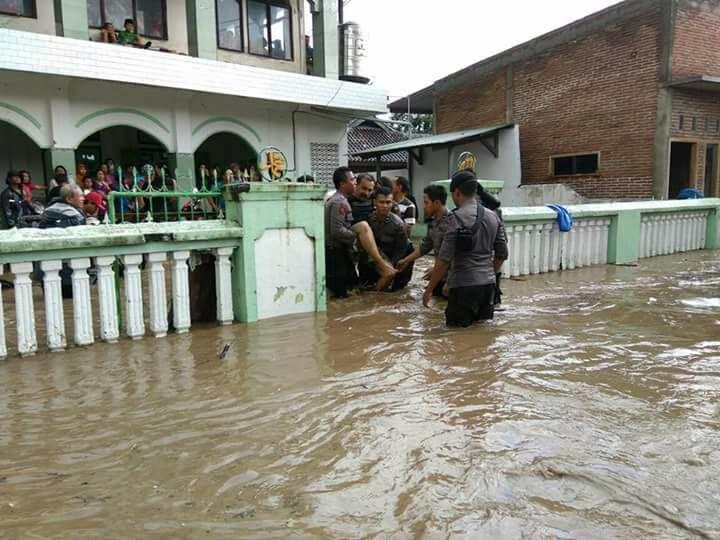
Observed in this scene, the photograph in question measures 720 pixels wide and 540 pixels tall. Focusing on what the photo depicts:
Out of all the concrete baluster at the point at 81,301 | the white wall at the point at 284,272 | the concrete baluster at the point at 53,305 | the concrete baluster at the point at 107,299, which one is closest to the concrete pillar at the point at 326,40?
the white wall at the point at 284,272

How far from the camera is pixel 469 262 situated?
489 cm

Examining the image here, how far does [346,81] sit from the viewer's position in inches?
533

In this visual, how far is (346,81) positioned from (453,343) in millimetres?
10464

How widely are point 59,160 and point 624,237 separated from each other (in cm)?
991

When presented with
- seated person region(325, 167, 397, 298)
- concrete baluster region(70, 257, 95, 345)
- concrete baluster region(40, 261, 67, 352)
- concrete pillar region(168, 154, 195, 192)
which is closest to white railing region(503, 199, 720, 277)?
seated person region(325, 167, 397, 298)

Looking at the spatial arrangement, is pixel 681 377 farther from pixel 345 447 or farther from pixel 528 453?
pixel 345 447

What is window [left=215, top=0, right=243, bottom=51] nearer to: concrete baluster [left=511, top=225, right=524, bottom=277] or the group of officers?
the group of officers

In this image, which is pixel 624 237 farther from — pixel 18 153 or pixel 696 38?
pixel 18 153

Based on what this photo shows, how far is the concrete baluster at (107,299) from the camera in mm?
4379

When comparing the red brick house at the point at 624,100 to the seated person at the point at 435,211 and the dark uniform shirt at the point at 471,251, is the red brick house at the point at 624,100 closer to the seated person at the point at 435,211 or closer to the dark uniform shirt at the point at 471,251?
the seated person at the point at 435,211

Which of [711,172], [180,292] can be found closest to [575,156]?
[711,172]

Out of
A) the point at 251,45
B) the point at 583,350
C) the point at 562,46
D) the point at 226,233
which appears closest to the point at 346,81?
the point at 251,45

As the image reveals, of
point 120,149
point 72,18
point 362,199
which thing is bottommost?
point 362,199

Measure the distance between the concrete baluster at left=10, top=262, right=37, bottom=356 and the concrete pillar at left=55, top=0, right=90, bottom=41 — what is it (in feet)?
25.3
